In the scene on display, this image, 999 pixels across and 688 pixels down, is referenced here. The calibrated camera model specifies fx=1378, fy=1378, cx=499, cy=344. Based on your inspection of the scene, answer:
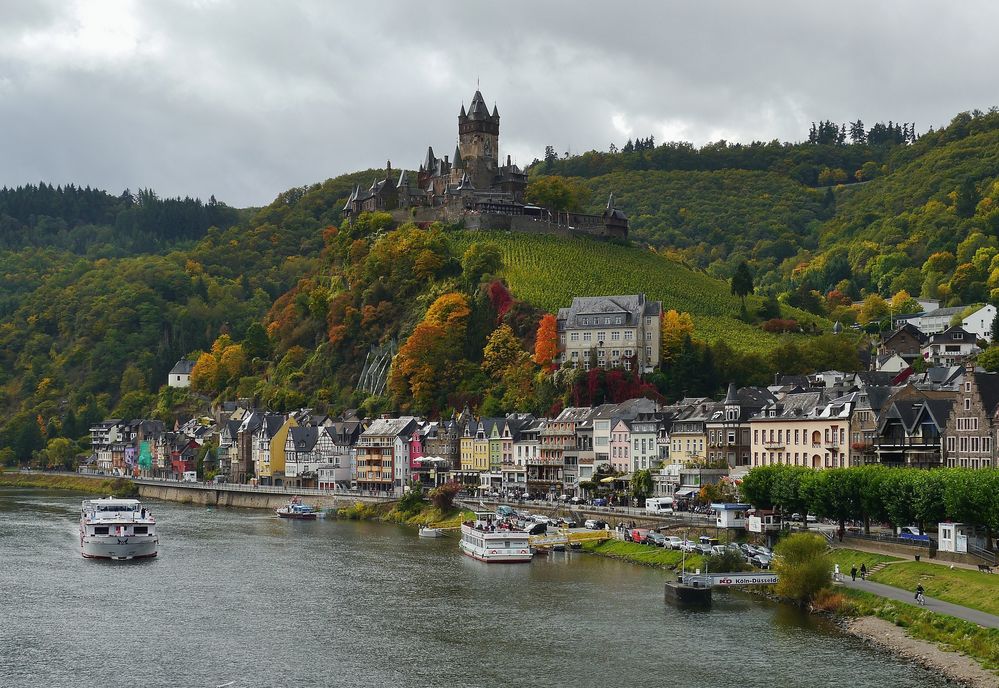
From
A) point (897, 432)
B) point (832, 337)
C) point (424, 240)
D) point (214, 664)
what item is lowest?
point (214, 664)

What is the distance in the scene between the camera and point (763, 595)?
232ft

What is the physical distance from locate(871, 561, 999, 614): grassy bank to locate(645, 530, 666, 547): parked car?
65.2ft

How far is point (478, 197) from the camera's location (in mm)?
183750

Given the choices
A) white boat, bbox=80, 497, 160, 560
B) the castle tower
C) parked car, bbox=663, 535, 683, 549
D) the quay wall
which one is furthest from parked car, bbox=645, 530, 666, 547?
the castle tower

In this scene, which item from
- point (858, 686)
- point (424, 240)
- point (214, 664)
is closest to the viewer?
point (858, 686)

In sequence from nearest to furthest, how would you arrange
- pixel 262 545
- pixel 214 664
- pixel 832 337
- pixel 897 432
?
pixel 214 664 < pixel 897 432 < pixel 262 545 < pixel 832 337

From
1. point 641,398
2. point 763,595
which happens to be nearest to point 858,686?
point 763,595

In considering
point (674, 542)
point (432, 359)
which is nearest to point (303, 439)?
point (432, 359)

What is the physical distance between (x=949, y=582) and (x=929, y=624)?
5487mm

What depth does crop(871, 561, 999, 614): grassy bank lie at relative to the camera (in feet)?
193

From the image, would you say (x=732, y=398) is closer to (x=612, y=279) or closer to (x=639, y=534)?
(x=639, y=534)

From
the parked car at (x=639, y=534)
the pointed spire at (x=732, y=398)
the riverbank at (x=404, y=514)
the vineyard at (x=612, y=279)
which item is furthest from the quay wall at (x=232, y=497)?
the parked car at (x=639, y=534)

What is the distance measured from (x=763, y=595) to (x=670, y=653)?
48.9ft

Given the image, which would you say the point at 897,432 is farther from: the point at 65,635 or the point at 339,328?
the point at 339,328
